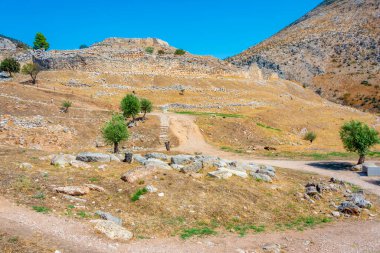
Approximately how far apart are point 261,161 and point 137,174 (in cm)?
1230

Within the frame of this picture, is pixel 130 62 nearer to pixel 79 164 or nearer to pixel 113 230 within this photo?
pixel 79 164

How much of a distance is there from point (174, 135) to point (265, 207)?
19.0 meters

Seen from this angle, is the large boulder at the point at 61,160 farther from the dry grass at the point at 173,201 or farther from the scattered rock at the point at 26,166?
the scattered rock at the point at 26,166

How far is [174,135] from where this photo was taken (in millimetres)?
31828

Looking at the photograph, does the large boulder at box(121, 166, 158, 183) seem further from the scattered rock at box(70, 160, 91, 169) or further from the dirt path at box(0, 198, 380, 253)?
the dirt path at box(0, 198, 380, 253)

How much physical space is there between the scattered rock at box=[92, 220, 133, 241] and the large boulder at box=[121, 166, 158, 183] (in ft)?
12.7

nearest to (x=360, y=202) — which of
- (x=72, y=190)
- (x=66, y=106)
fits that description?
(x=72, y=190)

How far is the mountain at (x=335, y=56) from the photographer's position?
88.5m

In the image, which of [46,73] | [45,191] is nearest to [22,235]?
[45,191]

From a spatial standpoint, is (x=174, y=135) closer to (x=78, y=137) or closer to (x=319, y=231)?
(x=78, y=137)

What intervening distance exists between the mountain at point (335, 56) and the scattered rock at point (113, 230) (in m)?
81.5

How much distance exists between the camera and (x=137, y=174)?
14320 mm

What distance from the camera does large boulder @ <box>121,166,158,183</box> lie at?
14.0 meters

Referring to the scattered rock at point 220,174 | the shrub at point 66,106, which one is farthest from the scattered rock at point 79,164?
the shrub at point 66,106
